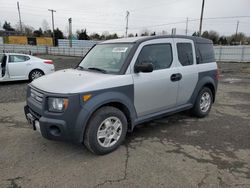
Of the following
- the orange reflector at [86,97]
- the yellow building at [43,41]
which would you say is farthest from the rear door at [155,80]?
the yellow building at [43,41]

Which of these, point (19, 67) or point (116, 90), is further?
point (19, 67)

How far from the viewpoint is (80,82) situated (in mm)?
3230

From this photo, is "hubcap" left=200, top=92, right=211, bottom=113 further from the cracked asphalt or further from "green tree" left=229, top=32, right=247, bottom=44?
"green tree" left=229, top=32, right=247, bottom=44

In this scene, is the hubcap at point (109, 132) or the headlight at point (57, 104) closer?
the headlight at point (57, 104)

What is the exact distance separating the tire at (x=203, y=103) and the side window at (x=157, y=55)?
1.37 m

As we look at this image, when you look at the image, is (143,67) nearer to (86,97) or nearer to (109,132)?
(86,97)

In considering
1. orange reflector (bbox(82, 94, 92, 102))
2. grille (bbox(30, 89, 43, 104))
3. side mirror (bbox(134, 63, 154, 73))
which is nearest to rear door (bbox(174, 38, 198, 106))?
side mirror (bbox(134, 63, 154, 73))

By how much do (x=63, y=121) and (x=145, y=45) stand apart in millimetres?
1944

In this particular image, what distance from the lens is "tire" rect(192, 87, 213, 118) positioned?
503 cm

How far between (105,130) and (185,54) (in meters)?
2.40

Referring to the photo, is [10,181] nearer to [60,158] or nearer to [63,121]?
[60,158]

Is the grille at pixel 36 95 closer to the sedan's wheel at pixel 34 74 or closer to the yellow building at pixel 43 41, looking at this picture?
the sedan's wheel at pixel 34 74

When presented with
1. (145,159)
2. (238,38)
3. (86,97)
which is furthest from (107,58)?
(238,38)

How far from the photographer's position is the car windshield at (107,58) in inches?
146
